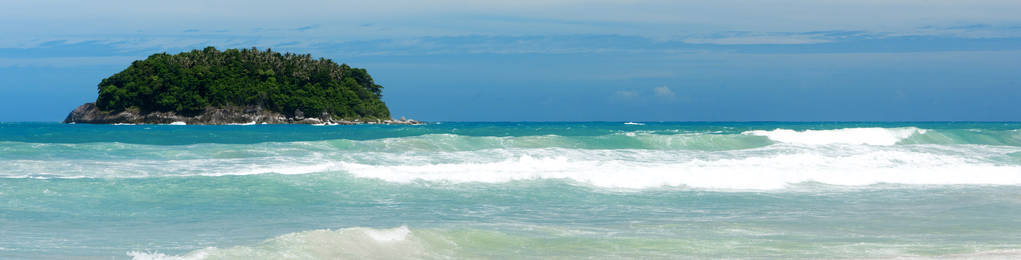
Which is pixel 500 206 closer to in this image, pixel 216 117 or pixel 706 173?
pixel 706 173

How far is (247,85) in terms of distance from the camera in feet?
326

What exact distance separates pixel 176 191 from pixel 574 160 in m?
10.6

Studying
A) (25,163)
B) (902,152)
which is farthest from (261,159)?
(902,152)

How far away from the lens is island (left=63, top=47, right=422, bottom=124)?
96125 millimetres

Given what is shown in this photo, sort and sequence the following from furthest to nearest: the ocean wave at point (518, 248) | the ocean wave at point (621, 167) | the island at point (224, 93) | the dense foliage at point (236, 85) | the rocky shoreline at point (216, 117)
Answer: the dense foliage at point (236, 85) → the island at point (224, 93) → the rocky shoreline at point (216, 117) → the ocean wave at point (621, 167) → the ocean wave at point (518, 248)

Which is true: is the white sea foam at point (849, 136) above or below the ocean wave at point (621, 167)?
above

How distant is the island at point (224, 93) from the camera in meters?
96.1

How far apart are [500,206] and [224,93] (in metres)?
91.7

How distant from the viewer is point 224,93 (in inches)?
3819

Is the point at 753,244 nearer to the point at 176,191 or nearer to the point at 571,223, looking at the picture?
the point at 571,223

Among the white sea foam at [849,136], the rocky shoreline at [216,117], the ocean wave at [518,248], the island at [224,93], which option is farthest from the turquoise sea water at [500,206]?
the island at [224,93]

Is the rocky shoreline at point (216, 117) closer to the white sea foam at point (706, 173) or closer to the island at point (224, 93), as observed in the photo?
the island at point (224, 93)

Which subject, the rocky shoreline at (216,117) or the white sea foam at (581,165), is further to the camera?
the rocky shoreline at (216,117)

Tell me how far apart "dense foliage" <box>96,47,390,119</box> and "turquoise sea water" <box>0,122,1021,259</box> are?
254 feet
